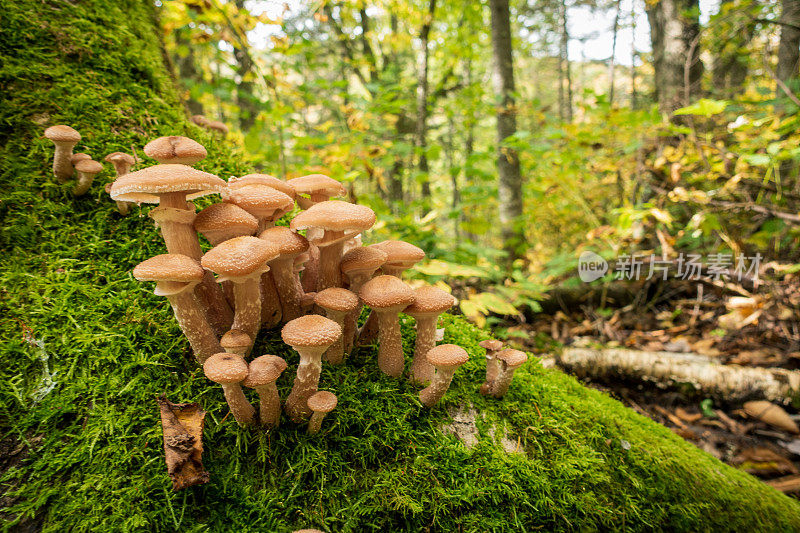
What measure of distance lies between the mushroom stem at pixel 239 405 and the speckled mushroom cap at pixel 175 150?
105cm

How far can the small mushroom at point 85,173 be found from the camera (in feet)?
6.42

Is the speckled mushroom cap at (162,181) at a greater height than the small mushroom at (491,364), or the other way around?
the speckled mushroom cap at (162,181)

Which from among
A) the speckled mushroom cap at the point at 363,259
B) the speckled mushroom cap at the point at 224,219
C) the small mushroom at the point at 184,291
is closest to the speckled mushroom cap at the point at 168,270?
the small mushroom at the point at 184,291

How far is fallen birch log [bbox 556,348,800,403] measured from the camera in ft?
14.1

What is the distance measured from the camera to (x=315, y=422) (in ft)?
5.40

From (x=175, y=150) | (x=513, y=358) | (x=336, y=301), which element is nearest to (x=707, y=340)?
(x=513, y=358)

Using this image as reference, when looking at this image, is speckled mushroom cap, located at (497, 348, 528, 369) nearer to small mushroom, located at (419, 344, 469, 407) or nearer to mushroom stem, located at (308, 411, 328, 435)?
small mushroom, located at (419, 344, 469, 407)

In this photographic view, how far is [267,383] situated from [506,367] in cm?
127

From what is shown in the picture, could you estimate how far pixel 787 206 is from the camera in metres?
6.00

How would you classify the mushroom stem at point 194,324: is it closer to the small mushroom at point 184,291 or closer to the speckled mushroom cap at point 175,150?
the small mushroom at point 184,291

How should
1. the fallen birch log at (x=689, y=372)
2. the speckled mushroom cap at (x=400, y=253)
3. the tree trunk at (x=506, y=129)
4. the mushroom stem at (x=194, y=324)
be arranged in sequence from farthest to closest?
the tree trunk at (x=506, y=129) → the fallen birch log at (x=689, y=372) → the speckled mushroom cap at (x=400, y=253) → the mushroom stem at (x=194, y=324)

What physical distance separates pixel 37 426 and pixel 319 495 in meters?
1.16

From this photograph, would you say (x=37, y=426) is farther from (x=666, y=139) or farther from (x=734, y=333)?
(x=666, y=139)

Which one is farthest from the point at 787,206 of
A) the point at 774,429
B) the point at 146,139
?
the point at 146,139
